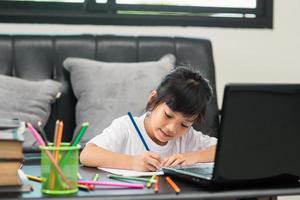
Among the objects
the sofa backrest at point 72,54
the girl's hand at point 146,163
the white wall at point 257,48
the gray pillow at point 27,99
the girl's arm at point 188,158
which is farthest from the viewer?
the white wall at point 257,48

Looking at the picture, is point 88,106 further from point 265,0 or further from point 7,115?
point 265,0

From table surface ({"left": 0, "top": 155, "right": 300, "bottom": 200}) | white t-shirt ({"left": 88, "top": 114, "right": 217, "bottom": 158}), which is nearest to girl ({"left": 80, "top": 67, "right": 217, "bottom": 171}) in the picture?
white t-shirt ({"left": 88, "top": 114, "right": 217, "bottom": 158})

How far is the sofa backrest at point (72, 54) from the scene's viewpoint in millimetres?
2695

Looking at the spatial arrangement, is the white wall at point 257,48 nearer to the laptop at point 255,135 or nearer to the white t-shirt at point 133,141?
the white t-shirt at point 133,141

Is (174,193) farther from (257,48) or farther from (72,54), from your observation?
(257,48)

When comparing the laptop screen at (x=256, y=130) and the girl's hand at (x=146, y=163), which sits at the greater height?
the laptop screen at (x=256, y=130)

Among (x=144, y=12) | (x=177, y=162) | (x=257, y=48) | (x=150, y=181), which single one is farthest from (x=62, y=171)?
(x=257, y=48)

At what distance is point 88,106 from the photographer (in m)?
2.60

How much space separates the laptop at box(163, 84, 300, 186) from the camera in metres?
1.06

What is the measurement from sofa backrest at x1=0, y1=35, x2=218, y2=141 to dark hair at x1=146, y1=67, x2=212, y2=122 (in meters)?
0.87

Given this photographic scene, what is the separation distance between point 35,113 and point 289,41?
1.58 metres

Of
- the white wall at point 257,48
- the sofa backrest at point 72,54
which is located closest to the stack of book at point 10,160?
the sofa backrest at point 72,54

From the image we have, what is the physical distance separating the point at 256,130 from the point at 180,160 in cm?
44

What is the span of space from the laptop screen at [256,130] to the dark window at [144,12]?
2.08 m
